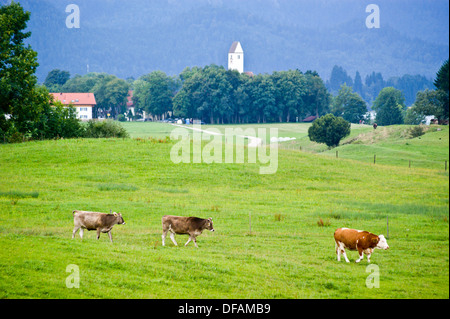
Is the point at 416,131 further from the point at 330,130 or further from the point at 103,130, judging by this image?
the point at 103,130

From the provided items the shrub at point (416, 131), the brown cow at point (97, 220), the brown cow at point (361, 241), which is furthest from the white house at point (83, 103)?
the brown cow at point (361, 241)

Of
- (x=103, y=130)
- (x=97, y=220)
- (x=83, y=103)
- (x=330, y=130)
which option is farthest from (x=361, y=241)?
(x=83, y=103)

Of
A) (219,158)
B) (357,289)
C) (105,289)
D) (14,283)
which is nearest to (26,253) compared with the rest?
(14,283)

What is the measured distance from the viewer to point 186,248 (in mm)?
23109

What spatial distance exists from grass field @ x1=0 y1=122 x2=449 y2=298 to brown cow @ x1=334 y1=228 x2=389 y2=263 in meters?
0.75

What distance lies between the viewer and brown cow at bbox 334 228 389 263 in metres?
20.4

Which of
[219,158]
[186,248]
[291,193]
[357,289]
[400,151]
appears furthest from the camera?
[400,151]

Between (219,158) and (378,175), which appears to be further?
(219,158)

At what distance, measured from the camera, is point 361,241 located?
20.6m

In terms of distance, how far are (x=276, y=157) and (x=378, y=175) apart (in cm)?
1247

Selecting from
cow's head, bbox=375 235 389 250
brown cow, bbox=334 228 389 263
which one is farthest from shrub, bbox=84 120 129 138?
cow's head, bbox=375 235 389 250

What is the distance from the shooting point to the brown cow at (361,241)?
66.9 ft

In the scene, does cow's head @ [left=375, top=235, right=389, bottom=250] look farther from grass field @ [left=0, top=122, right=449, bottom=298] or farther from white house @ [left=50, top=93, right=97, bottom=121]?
white house @ [left=50, top=93, right=97, bottom=121]
